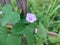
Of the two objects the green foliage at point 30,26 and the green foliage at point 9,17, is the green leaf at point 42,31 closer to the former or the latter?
the green foliage at point 30,26

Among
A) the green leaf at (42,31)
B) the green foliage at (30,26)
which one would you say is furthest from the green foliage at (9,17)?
the green leaf at (42,31)

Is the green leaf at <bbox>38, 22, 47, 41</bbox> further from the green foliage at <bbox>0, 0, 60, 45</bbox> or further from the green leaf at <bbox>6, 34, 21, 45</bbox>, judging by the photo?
the green leaf at <bbox>6, 34, 21, 45</bbox>

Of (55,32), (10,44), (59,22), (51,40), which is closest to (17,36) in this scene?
(10,44)

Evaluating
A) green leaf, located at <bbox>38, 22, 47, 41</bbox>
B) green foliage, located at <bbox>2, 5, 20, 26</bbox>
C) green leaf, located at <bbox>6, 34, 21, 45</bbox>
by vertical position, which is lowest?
green leaf, located at <bbox>6, 34, 21, 45</bbox>

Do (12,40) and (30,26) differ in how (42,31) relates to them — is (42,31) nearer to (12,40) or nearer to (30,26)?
(30,26)

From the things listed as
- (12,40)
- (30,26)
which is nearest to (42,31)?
(30,26)

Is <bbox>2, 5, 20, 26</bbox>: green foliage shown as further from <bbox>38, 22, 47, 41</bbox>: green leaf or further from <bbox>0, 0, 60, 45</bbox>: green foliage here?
<bbox>38, 22, 47, 41</bbox>: green leaf

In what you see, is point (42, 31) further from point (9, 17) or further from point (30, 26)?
point (9, 17)

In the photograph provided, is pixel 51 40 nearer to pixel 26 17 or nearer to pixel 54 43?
pixel 54 43

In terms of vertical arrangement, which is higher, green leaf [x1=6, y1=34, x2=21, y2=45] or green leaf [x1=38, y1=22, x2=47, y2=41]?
green leaf [x1=38, y1=22, x2=47, y2=41]

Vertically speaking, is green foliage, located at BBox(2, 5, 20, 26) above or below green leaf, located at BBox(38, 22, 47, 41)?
above

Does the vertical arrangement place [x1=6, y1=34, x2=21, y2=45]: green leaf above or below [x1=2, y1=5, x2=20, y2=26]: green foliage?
below

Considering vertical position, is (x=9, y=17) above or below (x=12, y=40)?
above

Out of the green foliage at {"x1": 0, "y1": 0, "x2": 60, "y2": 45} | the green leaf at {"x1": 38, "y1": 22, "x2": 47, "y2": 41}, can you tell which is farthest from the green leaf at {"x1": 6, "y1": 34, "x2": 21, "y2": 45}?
the green leaf at {"x1": 38, "y1": 22, "x2": 47, "y2": 41}
